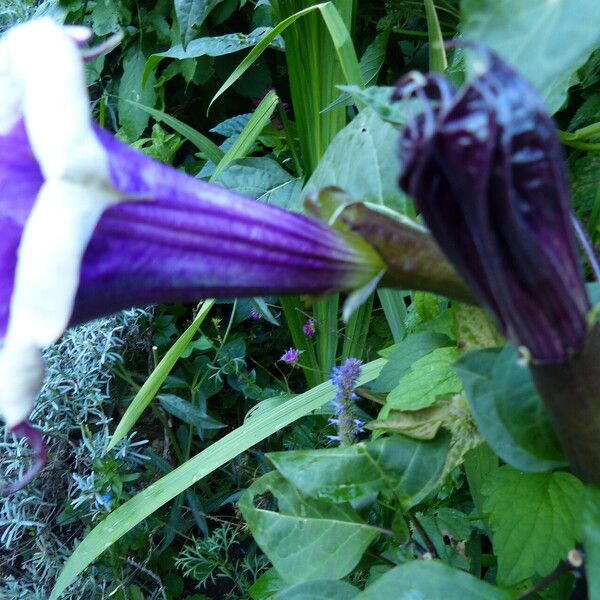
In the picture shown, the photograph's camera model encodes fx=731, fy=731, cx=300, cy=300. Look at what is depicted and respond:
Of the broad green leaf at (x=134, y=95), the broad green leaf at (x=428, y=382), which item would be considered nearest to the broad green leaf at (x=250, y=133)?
the broad green leaf at (x=134, y=95)

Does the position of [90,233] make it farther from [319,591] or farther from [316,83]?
[316,83]

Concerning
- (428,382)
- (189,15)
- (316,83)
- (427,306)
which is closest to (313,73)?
(316,83)

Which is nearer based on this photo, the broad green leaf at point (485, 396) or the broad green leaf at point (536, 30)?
the broad green leaf at point (536, 30)

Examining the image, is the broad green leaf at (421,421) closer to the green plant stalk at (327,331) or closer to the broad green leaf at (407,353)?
the broad green leaf at (407,353)

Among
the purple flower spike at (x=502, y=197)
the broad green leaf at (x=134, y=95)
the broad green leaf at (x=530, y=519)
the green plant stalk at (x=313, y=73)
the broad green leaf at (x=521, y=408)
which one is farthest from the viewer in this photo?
the broad green leaf at (x=134, y=95)

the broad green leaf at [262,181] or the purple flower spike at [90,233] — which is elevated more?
the purple flower spike at [90,233]
